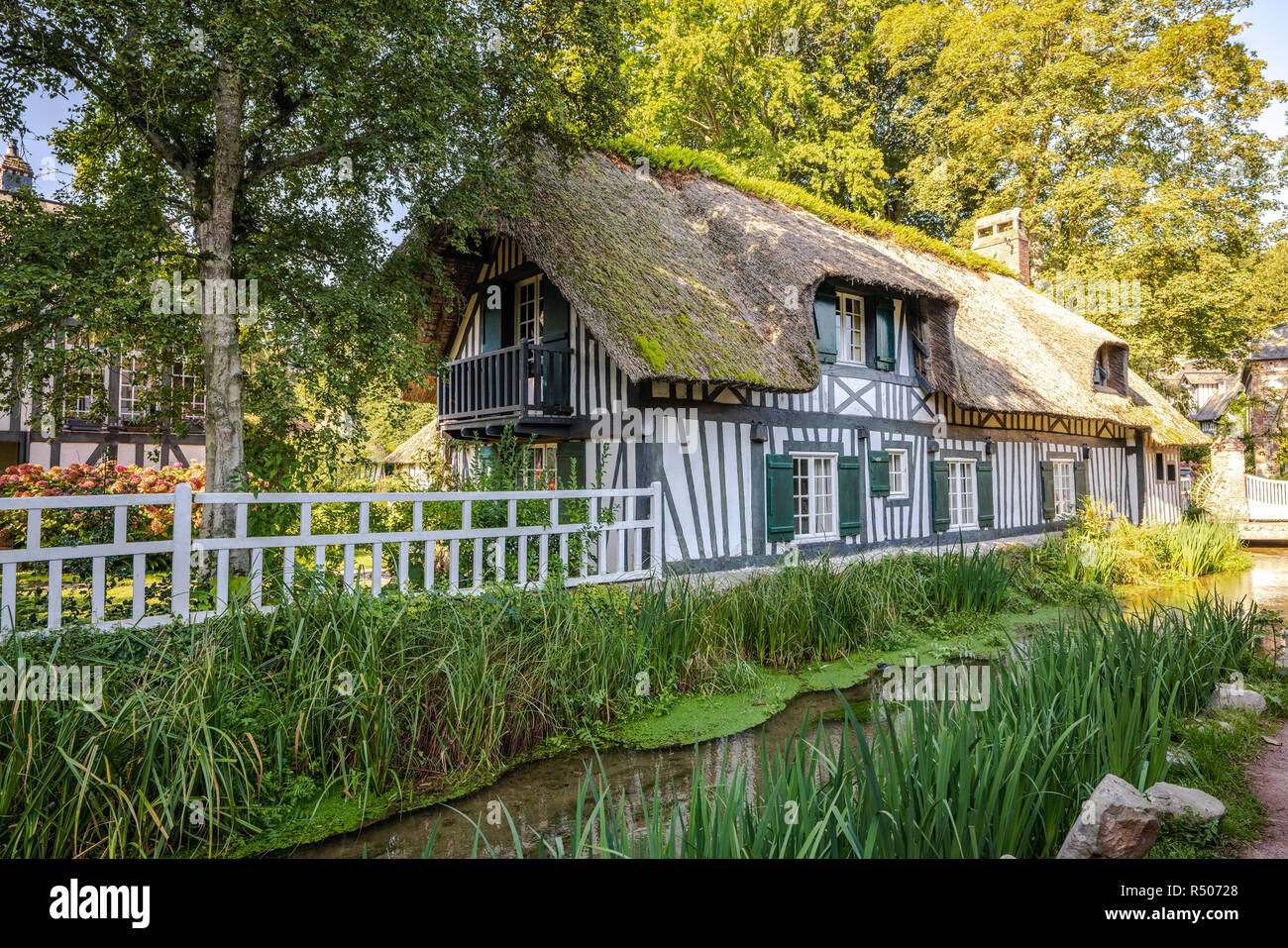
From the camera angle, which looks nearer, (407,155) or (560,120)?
(407,155)

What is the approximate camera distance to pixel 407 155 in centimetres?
579

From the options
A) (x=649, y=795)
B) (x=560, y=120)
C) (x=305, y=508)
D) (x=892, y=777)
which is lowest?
(x=649, y=795)

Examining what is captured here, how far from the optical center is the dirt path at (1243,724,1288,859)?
8.51ft

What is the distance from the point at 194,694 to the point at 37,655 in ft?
2.68

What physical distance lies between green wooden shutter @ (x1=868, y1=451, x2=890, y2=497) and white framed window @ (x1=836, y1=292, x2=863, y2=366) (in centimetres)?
139

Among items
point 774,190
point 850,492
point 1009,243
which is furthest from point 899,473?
point 1009,243

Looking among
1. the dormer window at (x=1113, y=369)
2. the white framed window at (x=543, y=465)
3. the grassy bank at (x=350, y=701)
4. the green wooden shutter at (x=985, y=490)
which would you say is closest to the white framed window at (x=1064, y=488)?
the dormer window at (x=1113, y=369)

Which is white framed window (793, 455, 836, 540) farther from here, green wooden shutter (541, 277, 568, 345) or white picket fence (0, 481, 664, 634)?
green wooden shutter (541, 277, 568, 345)

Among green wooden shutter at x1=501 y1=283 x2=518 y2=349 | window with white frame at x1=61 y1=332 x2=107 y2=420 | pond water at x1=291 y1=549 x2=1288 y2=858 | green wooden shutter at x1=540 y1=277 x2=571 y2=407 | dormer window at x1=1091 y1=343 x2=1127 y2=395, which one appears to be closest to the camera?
pond water at x1=291 y1=549 x2=1288 y2=858

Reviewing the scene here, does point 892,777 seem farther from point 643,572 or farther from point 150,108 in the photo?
point 150,108

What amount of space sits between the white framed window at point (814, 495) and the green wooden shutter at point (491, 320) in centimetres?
451

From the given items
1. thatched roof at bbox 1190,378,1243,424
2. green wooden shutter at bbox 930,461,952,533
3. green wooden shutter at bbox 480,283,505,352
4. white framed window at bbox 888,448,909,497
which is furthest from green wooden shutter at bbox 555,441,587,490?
thatched roof at bbox 1190,378,1243,424

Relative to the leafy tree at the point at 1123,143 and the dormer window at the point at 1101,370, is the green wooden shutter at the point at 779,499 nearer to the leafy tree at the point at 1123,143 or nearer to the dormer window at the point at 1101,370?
the dormer window at the point at 1101,370
